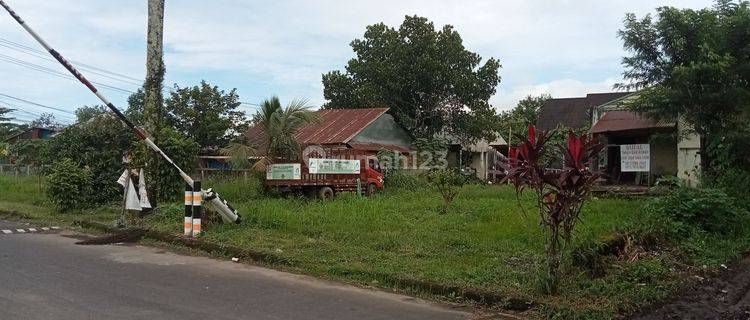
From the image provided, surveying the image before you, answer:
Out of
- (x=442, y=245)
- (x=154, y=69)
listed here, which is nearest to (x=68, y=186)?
(x=154, y=69)

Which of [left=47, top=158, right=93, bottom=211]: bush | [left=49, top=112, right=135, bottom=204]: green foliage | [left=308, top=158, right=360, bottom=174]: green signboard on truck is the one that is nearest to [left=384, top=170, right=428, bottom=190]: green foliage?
[left=308, top=158, right=360, bottom=174]: green signboard on truck

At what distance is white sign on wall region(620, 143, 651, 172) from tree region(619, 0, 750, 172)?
11.0 feet

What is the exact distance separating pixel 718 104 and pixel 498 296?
9653 mm

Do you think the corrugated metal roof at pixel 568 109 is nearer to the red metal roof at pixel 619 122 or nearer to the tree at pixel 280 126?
the red metal roof at pixel 619 122

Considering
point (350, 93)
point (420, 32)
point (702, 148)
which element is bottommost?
point (702, 148)

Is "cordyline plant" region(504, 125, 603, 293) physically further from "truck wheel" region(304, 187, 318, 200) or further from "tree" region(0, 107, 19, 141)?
"tree" region(0, 107, 19, 141)

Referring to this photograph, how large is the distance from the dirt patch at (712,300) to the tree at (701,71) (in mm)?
5971

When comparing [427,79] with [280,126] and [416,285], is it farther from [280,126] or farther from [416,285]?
[416,285]

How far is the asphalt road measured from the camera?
5812mm

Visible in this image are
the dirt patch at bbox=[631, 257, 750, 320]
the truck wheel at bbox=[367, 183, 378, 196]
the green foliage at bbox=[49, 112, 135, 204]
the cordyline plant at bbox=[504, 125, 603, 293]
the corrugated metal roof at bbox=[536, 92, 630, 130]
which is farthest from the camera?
the corrugated metal roof at bbox=[536, 92, 630, 130]

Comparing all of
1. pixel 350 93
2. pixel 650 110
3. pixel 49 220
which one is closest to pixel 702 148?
pixel 650 110

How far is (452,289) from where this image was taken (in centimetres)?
663

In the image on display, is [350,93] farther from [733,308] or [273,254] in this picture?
[733,308]

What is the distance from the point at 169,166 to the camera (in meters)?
14.1
